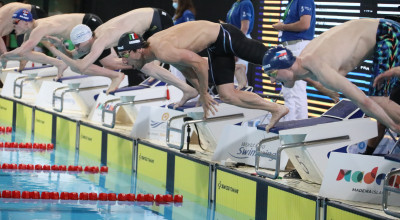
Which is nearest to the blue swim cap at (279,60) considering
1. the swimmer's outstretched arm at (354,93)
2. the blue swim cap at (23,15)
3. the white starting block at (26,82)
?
the swimmer's outstretched arm at (354,93)

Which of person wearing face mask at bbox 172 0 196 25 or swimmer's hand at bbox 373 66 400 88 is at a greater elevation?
person wearing face mask at bbox 172 0 196 25

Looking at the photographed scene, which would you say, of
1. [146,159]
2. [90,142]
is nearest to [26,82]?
[90,142]

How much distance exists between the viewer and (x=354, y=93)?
4785 mm

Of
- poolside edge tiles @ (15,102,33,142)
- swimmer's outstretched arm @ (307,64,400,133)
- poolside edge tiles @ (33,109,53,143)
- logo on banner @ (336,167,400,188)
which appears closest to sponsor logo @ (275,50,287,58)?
swimmer's outstretched arm @ (307,64,400,133)

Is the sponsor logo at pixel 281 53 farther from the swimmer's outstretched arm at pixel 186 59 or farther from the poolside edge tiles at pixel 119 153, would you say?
the poolside edge tiles at pixel 119 153

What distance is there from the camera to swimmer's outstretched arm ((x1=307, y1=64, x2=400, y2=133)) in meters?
4.74

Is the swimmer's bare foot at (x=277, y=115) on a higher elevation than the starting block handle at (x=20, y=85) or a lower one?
higher

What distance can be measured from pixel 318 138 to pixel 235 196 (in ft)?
3.36

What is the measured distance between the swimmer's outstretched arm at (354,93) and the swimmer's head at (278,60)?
0.18 m

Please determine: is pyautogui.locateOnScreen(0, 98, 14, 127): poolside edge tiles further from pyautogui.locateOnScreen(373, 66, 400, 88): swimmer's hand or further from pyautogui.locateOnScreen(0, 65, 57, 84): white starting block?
pyautogui.locateOnScreen(373, 66, 400, 88): swimmer's hand

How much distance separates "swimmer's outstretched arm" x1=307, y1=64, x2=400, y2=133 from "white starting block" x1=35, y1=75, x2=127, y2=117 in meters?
5.41

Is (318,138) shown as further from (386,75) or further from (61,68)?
(61,68)

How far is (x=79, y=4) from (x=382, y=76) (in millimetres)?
11847

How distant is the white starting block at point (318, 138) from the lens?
5.55m
